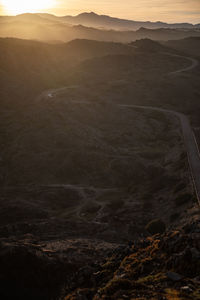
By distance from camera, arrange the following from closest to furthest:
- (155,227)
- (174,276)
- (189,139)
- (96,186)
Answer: (174,276)
(155,227)
(96,186)
(189,139)

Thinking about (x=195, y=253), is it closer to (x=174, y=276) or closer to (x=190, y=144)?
(x=174, y=276)

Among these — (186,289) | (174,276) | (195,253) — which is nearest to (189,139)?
(195,253)

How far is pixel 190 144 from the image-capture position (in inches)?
2726

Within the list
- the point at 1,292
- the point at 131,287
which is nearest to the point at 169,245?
the point at 131,287

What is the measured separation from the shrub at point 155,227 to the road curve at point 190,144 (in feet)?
20.4

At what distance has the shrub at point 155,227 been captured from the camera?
40031 millimetres

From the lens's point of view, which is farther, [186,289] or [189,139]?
[189,139]

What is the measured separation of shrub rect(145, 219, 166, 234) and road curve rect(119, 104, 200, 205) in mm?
6211

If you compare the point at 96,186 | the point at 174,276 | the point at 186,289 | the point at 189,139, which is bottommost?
the point at 96,186

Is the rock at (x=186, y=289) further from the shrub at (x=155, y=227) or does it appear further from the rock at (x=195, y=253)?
the shrub at (x=155, y=227)

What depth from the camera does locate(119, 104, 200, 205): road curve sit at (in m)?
51.6

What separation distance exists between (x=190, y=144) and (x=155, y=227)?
33.1 metres

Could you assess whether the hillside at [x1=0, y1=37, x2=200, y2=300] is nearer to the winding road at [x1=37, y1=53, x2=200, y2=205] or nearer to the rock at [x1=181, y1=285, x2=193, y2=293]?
the rock at [x1=181, y1=285, x2=193, y2=293]

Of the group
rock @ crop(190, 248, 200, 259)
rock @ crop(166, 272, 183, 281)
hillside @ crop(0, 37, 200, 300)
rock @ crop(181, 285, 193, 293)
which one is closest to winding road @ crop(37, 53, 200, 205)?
hillside @ crop(0, 37, 200, 300)
